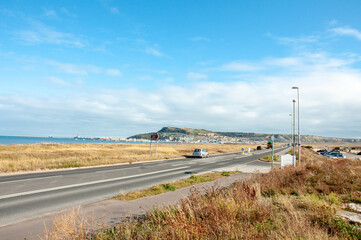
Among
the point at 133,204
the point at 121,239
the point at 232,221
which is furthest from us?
the point at 133,204

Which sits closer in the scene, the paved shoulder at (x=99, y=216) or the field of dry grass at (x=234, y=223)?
the field of dry grass at (x=234, y=223)

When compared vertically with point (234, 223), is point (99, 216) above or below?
below

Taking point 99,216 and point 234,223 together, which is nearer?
point 234,223

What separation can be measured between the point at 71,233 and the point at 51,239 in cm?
32

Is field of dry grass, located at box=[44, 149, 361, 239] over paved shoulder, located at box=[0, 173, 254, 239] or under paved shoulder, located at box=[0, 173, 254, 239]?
over

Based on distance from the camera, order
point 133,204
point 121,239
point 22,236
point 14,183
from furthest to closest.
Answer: point 14,183, point 133,204, point 22,236, point 121,239

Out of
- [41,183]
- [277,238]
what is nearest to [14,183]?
[41,183]

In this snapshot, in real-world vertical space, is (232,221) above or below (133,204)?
above

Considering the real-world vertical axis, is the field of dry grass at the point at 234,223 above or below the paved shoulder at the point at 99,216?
above

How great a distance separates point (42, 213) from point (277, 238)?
286 inches

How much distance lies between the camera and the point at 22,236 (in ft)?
18.8

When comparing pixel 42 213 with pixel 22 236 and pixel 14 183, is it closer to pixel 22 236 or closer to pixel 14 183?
pixel 22 236

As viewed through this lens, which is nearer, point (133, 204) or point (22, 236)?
point (22, 236)

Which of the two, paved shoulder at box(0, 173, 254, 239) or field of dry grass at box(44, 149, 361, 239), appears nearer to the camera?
field of dry grass at box(44, 149, 361, 239)
